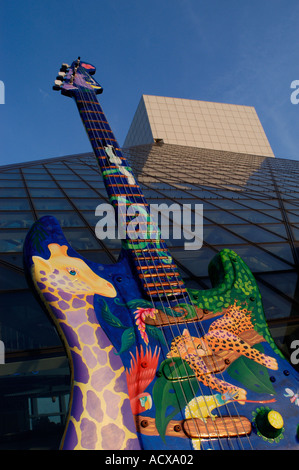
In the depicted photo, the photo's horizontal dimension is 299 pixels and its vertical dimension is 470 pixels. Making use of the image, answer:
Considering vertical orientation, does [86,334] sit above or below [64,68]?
below

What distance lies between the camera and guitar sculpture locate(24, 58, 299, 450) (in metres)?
1.98

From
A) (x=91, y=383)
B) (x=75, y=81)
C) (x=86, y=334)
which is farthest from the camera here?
(x=75, y=81)

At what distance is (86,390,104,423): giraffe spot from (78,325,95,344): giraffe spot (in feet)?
1.16

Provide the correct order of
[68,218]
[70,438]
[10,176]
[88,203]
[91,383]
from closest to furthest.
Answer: [70,438] < [91,383] < [68,218] < [88,203] < [10,176]

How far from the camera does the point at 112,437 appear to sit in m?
1.86

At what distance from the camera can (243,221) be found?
309 inches

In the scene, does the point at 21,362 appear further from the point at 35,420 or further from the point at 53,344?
the point at 35,420

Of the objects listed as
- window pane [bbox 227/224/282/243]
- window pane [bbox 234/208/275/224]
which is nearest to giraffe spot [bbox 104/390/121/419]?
window pane [bbox 227/224/282/243]

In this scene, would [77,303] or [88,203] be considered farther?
[88,203]

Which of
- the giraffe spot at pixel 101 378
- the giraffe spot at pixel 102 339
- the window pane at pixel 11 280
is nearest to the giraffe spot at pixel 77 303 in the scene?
the giraffe spot at pixel 102 339

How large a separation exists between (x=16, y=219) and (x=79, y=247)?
198cm

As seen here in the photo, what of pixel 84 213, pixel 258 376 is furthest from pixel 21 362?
pixel 84 213

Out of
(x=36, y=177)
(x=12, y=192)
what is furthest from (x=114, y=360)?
(x=36, y=177)

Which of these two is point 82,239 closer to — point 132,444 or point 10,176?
point 132,444
